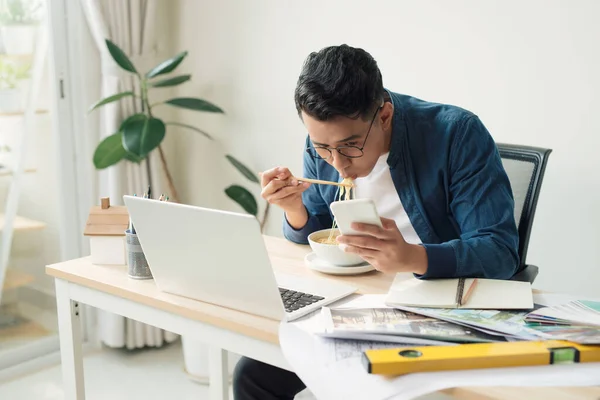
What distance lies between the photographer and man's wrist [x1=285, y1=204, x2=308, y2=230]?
70.9 inches

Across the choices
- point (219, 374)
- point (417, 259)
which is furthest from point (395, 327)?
point (219, 374)

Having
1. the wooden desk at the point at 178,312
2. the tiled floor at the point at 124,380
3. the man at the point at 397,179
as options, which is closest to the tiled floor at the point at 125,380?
the tiled floor at the point at 124,380

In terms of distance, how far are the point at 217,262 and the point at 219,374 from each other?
52 centimetres

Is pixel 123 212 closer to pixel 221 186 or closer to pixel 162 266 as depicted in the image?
pixel 162 266

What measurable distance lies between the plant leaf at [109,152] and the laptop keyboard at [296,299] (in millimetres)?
1546

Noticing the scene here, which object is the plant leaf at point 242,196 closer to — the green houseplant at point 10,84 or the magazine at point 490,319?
the green houseplant at point 10,84

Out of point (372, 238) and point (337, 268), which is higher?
point (372, 238)

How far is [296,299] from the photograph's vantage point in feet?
4.56

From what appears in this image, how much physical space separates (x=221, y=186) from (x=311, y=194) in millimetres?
1359

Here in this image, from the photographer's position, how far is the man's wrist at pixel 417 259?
138 cm

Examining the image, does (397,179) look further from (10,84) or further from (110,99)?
(10,84)

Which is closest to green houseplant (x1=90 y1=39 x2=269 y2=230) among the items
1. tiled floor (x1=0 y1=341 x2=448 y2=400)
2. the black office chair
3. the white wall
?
the white wall

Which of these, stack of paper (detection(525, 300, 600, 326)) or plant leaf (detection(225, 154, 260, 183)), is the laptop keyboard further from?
plant leaf (detection(225, 154, 260, 183))

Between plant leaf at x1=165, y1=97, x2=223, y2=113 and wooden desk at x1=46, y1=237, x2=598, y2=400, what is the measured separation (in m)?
1.13
